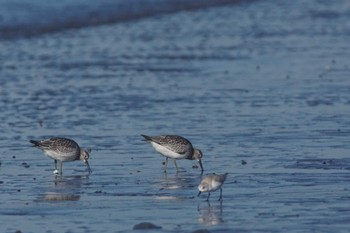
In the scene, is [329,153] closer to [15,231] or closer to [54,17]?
[15,231]

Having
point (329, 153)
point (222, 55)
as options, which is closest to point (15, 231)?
point (329, 153)

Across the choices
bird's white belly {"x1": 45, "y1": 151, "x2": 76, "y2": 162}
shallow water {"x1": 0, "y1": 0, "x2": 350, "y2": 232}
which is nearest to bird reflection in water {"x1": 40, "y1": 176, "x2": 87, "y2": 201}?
shallow water {"x1": 0, "y1": 0, "x2": 350, "y2": 232}

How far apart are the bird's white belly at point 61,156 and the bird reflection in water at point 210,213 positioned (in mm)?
2982

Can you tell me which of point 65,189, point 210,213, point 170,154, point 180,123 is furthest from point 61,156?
point 180,123

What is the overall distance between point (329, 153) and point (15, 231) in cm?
567

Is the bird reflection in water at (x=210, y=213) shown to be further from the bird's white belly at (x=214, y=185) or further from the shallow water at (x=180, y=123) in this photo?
the bird's white belly at (x=214, y=185)

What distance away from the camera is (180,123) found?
62.5ft

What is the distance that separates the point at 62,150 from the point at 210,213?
354 centimetres

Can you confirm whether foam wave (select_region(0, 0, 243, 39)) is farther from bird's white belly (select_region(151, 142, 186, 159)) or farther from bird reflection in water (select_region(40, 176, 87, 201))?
bird reflection in water (select_region(40, 176, 87, 201))

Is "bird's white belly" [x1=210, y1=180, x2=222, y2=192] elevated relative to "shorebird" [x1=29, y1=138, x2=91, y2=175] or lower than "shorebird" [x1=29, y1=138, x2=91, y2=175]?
elevated

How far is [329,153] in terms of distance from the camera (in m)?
16.0

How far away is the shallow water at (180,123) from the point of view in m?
12.4

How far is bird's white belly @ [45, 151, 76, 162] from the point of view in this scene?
607 inches

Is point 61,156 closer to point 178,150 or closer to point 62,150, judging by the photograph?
point 62,150
